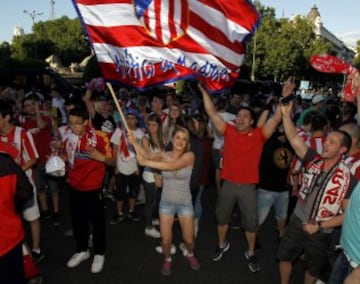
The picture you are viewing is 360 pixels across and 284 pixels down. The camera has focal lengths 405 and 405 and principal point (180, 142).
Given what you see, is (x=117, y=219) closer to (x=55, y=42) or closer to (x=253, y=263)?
(x=253, y=263)

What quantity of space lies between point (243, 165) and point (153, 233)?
1927mm

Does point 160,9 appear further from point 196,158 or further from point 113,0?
point 196,158

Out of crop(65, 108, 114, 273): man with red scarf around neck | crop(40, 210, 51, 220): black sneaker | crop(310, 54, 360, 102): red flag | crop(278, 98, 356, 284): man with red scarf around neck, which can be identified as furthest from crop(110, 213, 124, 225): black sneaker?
crop(310, 54, 360, 102): red flag

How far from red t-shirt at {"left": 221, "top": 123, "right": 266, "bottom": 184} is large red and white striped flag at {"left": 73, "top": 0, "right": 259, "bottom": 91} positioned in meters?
0.68

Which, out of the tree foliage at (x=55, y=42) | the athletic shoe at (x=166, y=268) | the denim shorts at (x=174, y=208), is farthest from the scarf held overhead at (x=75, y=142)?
the tree foliage at (x=55, y=42)

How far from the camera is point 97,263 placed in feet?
16.4

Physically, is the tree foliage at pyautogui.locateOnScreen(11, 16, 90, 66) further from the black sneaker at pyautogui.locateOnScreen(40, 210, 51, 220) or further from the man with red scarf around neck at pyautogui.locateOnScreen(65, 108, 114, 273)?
the man with red scarf around neck at pyautogui.locateOnScreen(65, 108, 114, 273)

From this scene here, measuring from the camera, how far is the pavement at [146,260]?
16.0 ft

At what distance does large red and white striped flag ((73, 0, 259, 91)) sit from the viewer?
440 cm

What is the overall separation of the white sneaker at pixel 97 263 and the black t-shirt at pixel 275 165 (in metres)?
2.25

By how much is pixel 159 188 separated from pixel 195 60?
1.94 m

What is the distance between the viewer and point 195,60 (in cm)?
480

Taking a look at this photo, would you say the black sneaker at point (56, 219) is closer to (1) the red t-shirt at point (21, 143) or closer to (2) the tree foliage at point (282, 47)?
(1) the red t-shirt at point (21, 143)

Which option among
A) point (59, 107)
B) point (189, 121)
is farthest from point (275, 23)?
point (189, 121)
